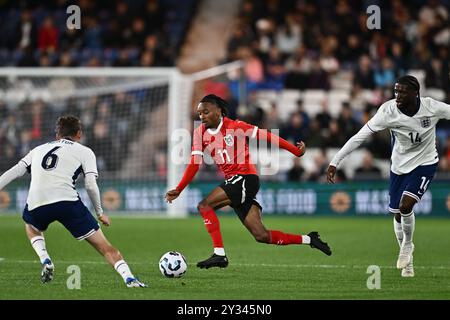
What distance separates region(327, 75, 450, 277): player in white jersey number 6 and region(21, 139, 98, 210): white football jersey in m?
2.85

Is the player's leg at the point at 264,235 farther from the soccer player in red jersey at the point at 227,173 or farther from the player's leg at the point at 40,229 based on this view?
the player's leg at the point at 40,229

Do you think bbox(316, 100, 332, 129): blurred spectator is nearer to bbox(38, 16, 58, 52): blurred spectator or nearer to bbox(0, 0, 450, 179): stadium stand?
bbox(0, 0, 450, 179): stadium stand

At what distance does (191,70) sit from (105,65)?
2.69 metres

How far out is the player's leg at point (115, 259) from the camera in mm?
9430

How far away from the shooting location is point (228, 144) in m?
11.2

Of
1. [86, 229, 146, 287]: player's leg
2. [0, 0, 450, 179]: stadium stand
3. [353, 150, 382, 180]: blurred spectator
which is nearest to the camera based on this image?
[86, 229, 146, 287]: player's leg

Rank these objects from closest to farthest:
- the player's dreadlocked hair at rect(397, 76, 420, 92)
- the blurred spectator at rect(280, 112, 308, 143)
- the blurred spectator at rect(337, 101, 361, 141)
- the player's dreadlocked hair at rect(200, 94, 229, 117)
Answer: the player's dreadlocked hair at rect(397, 76, 420, 92) → the player's dreadlocked hair at rect(200, 94, 229, 117) → the blurred spectator at rect(337, 101, 361, 141) → the blurred spectator at rect(280, 112, 308, 143)

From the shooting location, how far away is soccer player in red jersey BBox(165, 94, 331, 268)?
11164mm

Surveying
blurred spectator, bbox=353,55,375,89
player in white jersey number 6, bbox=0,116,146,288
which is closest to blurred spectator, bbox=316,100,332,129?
blurred spectator, bbox=353,55,375,89

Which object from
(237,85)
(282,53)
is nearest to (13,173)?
(237,85)

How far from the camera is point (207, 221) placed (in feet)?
36.9

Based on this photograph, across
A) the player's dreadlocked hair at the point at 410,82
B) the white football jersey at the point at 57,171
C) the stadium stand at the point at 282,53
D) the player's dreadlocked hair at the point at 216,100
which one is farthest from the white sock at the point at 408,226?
the stadium stand at the point at 282,53

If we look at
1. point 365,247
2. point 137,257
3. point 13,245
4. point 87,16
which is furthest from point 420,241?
point 87,16

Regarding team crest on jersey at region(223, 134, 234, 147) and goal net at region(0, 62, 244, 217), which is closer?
team crest on jersey at region(223, 134, 234, 147)
